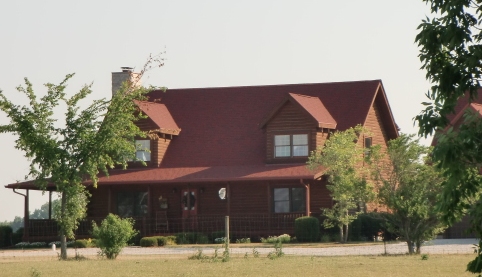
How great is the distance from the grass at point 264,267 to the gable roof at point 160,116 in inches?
830

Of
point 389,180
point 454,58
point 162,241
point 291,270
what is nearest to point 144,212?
point 162,241

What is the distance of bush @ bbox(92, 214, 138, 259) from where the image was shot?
34.0 metres

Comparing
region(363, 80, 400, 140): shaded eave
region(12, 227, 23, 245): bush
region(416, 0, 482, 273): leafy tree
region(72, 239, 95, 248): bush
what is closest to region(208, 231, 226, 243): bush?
region(72, 239, 95, 248): bush

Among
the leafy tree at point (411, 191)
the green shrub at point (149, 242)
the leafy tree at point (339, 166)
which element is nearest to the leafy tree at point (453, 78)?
the leafy tree at point (411, 191)

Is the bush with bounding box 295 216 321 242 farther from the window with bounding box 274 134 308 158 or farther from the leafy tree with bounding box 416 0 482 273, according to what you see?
the leafy tree with bounding box 416 0 482 273

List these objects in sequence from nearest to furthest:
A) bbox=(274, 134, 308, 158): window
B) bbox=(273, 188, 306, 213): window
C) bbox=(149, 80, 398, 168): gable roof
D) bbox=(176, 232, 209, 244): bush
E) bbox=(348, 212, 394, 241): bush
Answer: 1. bbox=(348, 212, 394, 241): bush
2. bbox=(176, 232, 209, 244): bush
3. bbox=(273, 188, 306, 213): window
4. bbox=(274, 134, 308, 158): window
5. bbox=(149, 80, 398, 168): gable roof

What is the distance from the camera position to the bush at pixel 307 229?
155 feet

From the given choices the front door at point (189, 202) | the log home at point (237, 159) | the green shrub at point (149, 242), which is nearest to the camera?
the green shrub at point (149, 242)

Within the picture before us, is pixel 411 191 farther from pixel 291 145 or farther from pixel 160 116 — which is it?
pixel 160 116

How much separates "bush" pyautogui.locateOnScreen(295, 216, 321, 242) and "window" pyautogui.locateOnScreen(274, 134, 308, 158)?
489cm

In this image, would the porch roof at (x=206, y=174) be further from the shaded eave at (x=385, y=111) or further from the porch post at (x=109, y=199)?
the shaded eave at (x=385, y=111)

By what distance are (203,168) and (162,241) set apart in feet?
22.2

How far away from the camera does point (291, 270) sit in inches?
1073

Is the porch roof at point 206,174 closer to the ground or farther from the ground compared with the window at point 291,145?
closer to the ground
